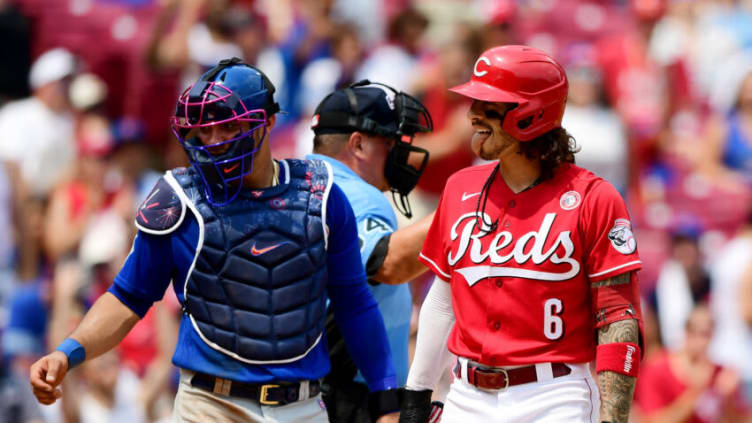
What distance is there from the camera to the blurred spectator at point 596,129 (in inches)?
372

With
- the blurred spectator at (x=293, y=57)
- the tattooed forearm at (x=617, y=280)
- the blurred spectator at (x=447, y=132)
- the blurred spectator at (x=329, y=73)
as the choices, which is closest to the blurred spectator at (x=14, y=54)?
the blurred spectator at (x=293, y=57)

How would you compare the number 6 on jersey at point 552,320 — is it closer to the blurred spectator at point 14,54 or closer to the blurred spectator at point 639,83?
the blurred spectator at point 639,83

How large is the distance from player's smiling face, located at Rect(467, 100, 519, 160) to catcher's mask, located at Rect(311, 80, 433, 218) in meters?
1.18

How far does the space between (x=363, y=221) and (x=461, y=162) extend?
11.3 feet

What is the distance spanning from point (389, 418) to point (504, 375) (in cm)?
58

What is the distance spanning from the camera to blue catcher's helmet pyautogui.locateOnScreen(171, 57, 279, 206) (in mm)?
3980

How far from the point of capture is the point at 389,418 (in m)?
4.29

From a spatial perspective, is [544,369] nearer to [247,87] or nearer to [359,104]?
[247,87]

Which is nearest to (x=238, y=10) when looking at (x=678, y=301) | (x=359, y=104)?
(x=678, y=301)

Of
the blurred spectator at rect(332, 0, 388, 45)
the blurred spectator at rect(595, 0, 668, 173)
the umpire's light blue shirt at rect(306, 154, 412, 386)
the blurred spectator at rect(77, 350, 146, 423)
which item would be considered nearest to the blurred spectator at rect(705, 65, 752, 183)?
the blurred spectator at rect(595, 0, 668, 173)

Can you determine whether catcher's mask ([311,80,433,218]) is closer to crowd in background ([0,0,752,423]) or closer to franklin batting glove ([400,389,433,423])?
franklin batting glove ([400,389,433,423])

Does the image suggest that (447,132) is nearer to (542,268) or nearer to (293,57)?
(293,57)

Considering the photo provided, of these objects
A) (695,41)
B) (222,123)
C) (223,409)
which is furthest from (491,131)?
(695,41)

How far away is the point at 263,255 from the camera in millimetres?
3979
